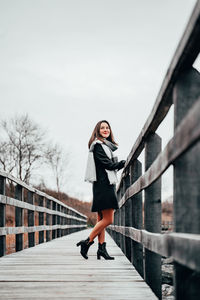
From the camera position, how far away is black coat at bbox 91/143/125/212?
489 cm

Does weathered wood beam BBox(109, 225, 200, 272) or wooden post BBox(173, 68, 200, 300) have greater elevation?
wooden post BBox(173, 68, 200, 300)

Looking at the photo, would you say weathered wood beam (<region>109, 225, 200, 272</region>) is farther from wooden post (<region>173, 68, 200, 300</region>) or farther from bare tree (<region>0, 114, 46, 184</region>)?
bare tree (<region>0, 114, 46, 184</region>)

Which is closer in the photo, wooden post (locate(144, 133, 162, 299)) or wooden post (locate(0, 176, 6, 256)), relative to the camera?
wooden post (locate(144, 133, 162, 299))

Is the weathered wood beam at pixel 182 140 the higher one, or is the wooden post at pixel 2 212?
the weathered wood beam at pixel 182 140

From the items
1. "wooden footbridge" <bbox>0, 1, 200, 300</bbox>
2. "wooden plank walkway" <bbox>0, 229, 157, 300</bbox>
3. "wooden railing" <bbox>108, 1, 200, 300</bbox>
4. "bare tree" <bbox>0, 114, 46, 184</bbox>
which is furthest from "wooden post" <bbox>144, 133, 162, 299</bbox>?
"bare tree" <bbox>0, 114, 46, 184</bbox>

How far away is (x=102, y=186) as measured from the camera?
16.2 feet

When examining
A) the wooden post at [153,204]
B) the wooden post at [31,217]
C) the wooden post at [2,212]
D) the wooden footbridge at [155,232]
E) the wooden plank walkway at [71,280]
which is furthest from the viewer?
the wooden post at [31,217]

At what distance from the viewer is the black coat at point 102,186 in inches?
193

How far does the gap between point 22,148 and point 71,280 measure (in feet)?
83.5

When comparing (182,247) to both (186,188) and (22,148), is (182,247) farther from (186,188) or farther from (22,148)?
(22,148)

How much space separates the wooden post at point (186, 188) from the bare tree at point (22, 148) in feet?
83.3

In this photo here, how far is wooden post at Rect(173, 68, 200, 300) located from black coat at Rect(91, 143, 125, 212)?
9.36 feet

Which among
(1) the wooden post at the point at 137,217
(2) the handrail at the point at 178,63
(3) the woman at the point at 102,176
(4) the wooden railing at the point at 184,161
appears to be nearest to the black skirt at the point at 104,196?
(3) the woman at the point at 102,176

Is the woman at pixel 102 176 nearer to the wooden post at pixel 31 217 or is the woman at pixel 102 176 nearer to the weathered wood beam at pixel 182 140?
the wooden post at pixel 31 217
